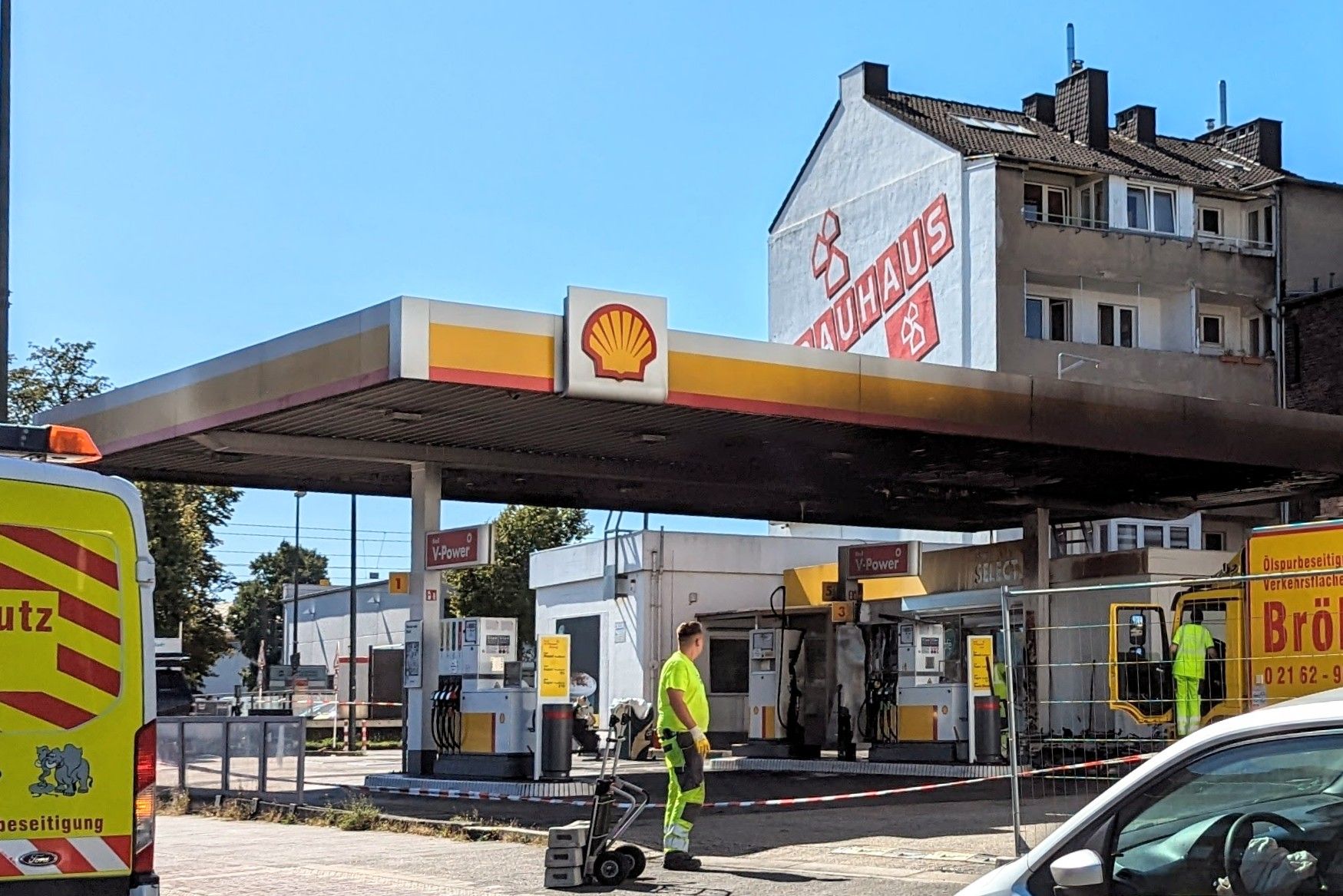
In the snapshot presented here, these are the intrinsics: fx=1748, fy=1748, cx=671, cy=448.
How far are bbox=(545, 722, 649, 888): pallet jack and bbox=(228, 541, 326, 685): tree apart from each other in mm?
98458

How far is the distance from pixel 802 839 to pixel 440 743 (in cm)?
904

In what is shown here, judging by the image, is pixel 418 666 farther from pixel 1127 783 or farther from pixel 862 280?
pixel 862 280

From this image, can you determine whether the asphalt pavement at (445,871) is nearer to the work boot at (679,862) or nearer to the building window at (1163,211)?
the work boot at (679,862)

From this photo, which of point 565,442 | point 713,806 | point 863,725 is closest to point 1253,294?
point 863,725

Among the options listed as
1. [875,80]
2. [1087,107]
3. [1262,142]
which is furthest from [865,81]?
[1262,142]

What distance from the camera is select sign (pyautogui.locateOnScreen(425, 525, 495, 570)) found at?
21.8 meters

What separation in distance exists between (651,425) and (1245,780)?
641 inches

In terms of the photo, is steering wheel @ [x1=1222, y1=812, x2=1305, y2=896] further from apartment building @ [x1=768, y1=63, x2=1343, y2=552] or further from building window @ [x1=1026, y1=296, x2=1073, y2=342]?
building window @ [x1=1026, y1=296, x2=1073, y2=342]

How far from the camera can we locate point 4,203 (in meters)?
16.7

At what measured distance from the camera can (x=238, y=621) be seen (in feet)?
391

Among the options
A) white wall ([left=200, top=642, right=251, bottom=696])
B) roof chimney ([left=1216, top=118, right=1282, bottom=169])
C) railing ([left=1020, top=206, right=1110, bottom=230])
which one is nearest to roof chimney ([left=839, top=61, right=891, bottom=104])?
railing ([left=1020, top=206, right=1110, bottom=230])

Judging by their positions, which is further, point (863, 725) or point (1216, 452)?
point (863, 725)

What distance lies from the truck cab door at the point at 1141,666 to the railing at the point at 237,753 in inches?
331

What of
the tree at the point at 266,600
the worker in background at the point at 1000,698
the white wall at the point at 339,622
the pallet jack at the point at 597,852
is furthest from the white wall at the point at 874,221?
the tree at the point at 266,600
